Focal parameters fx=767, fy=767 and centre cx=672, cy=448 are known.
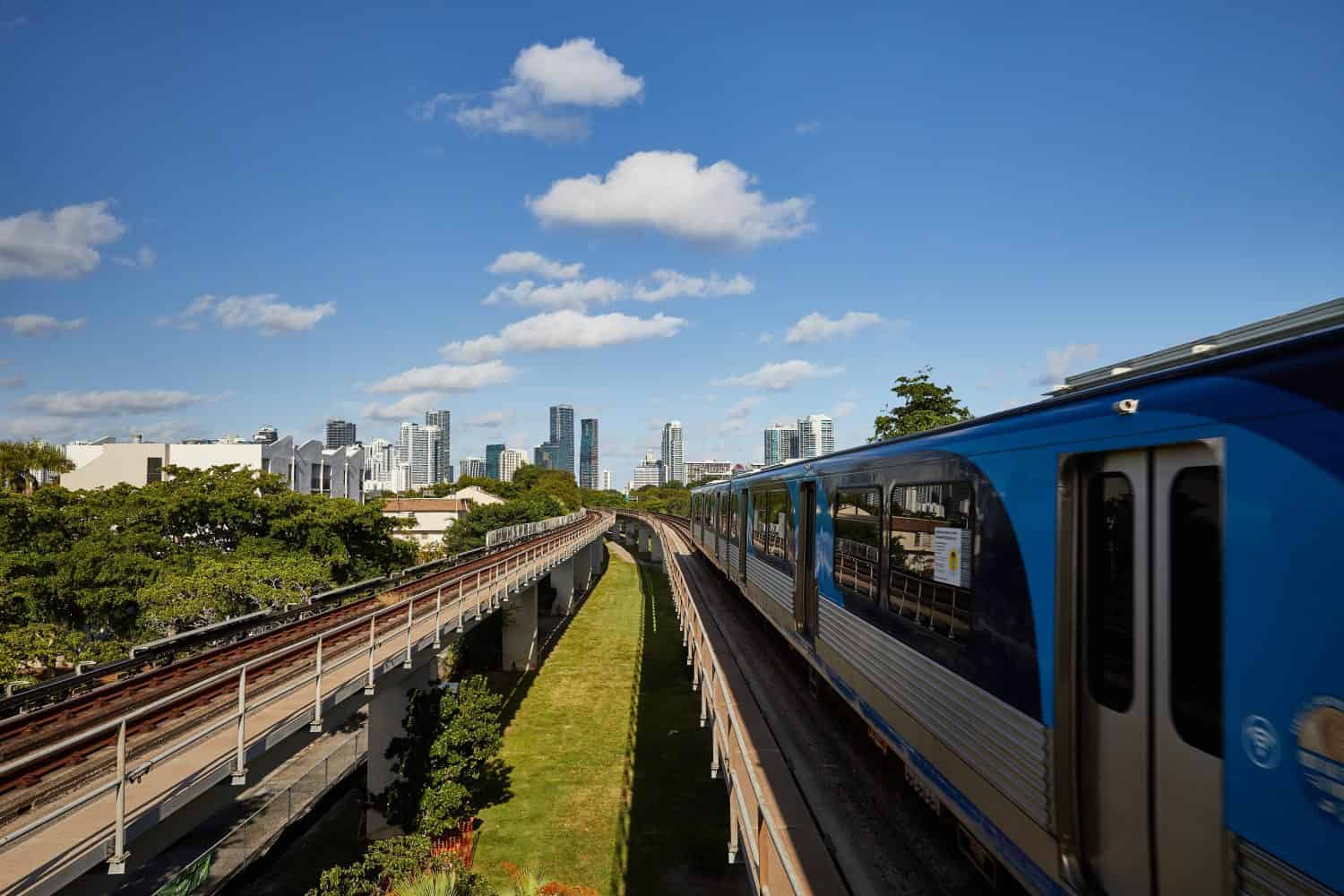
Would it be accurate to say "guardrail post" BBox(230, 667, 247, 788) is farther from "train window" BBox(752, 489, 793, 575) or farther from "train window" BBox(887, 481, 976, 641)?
"train window" BBox(752, 489, 793, 575)

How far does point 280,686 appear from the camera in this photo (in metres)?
11.6

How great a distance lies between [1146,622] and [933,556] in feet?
9.01

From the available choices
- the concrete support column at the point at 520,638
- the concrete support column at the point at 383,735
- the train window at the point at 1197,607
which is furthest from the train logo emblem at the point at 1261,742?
the concrete support column at the point at 520,638

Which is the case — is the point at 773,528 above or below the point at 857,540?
below

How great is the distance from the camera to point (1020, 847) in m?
5.16

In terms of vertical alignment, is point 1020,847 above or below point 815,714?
above

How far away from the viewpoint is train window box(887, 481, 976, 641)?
20.6ft

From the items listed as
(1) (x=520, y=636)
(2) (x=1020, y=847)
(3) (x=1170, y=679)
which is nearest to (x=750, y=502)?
(2) (x=1020, y=847)

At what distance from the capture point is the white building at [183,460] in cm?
4788

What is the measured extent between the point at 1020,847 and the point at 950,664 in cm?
150

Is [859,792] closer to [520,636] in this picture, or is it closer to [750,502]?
[750,502]

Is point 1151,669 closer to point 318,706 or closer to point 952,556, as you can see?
point 952,556

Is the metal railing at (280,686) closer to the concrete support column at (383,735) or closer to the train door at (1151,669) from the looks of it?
the concrete support column at (383,735)

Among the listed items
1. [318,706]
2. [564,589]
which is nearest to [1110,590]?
[318,706]
